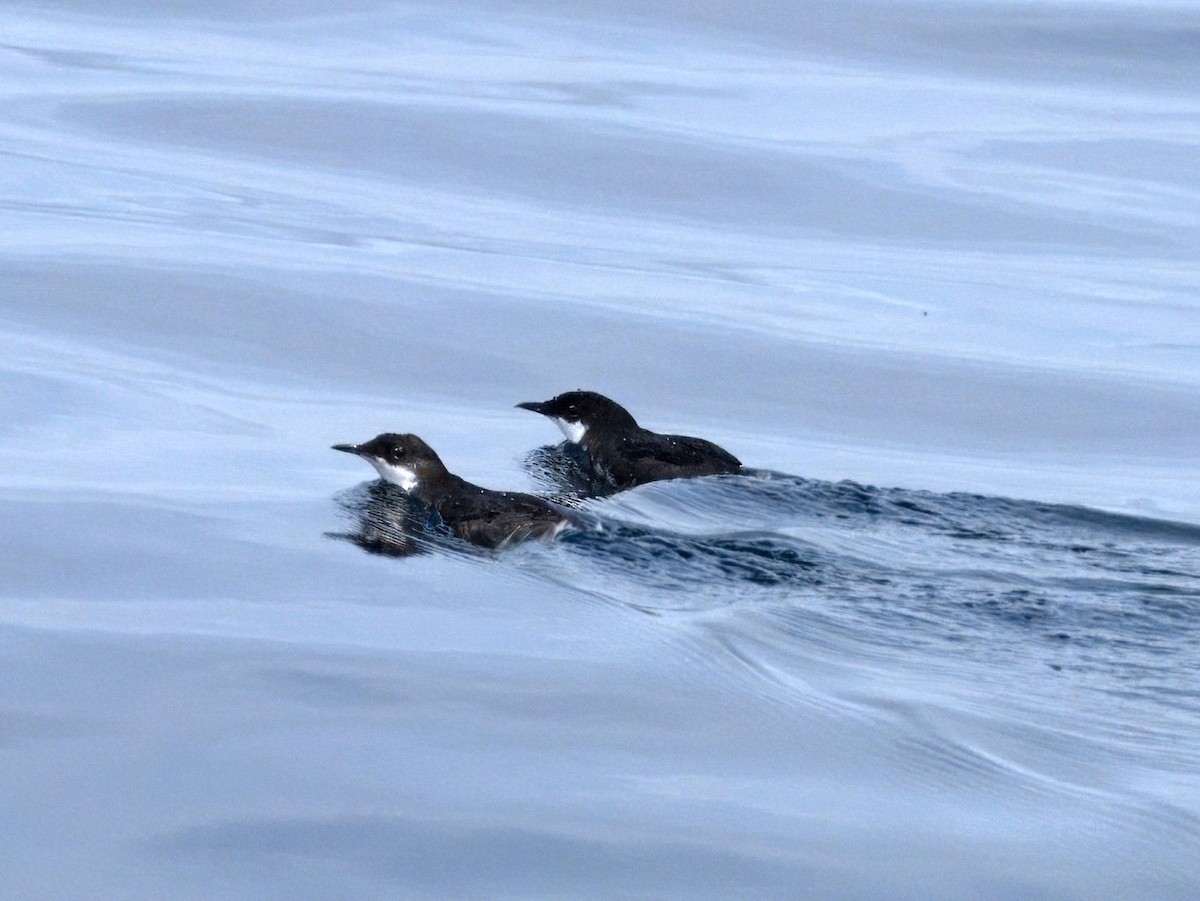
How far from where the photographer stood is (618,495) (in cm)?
998

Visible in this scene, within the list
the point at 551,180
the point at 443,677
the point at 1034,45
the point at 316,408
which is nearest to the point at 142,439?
the point at 316,408

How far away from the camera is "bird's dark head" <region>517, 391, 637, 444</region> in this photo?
423 inches

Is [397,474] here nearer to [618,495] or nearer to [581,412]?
[618,495]

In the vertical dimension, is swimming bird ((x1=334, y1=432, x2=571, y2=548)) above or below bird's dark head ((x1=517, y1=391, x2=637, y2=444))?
below

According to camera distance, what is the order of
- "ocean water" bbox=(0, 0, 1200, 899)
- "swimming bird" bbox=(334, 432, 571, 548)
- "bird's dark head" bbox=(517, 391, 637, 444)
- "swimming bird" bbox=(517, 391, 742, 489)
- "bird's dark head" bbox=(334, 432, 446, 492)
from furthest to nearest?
"bird's dark head" bbox=(517, 391, 637, 444), "swimming bird" bbox=(517, 391, 742, 489), "bird's dark head" bbox=(334, 432, 446, 492), "swimming bird" bbox=(334, 432, 571, 548), "ocean water" bbox=(0, 0, 1200, 899)

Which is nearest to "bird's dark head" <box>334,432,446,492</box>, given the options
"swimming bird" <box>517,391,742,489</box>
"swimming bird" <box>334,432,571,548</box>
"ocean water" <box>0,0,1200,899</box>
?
"swimming bird" <box>334,432,571,548</box>

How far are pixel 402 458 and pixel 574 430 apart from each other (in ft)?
5.29

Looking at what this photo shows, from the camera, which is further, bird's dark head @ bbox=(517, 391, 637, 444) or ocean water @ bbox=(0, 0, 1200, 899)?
bird's dark head @ bbox=(517, 391, 637, 444)

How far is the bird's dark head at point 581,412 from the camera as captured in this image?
423 inches

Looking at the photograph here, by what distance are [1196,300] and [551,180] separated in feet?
20.2

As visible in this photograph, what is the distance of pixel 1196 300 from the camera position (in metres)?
15.2

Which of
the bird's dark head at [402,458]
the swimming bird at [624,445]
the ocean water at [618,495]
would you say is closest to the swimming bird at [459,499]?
the bird's dark head at [402,458]

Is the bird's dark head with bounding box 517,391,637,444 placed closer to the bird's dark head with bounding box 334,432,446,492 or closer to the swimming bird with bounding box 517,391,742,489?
the swimming bird with bounding box 517,391,742,489

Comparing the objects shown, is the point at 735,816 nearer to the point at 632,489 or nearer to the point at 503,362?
the point at 632,489
